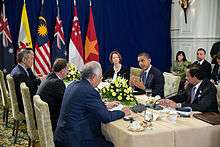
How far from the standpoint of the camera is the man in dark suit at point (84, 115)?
8.75ft

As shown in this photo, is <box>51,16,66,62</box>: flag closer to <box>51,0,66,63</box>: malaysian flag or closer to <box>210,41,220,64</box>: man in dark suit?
<box>51,0,66,63</box>: malaysian flag

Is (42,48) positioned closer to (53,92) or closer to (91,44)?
(91,44)

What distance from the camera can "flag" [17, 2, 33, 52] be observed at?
6883 mm

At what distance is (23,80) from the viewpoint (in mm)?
4406

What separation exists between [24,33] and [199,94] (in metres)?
4.62

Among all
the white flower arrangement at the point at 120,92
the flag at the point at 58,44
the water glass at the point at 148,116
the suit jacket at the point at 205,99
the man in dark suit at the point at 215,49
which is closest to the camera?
the water glass at the point at 148,116

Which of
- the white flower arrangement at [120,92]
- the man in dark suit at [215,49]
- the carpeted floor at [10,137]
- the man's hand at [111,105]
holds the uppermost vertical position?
the man in dark suit at [215,49]

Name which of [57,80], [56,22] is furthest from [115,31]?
[57,80]

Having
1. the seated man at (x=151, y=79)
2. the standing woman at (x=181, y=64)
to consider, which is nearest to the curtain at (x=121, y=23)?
the standing woman at (x=181, y=64)

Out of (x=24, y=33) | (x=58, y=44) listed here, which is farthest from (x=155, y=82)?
(x=24, y=33)

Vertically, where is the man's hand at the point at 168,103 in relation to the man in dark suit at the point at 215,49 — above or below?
below

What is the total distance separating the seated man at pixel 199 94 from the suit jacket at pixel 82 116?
85cm

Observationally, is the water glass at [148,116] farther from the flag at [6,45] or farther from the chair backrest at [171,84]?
the flag at [6,45]

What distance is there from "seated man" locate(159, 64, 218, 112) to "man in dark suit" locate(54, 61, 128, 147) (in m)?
0.83
